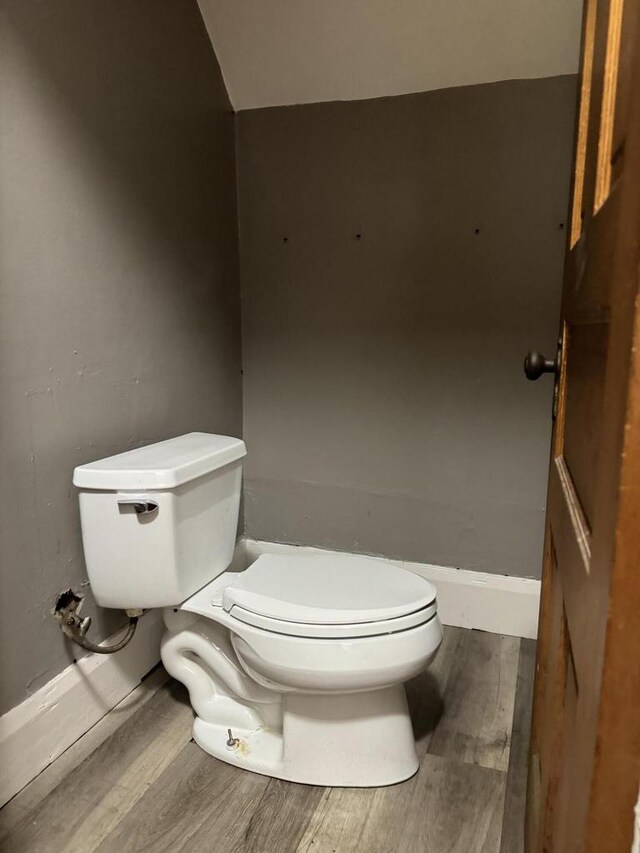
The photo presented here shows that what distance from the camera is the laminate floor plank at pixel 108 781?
1222 mm

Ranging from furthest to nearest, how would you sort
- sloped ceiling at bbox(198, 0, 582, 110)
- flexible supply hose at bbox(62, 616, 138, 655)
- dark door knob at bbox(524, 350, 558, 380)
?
sloped ceiling at bbox(198, 0, 582, 110), flexible supply hose at bbox(62, 616, 138, 655), dark door knob at bbox(524, 350, 558, 380)

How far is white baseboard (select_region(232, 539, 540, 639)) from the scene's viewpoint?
198cm

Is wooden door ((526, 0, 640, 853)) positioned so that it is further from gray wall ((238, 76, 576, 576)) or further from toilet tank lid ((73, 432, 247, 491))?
gray wall ((238, 76, 576, 576))

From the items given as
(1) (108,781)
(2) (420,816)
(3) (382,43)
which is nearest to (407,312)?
(3) (382,43)

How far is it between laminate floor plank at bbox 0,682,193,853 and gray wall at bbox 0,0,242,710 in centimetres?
23

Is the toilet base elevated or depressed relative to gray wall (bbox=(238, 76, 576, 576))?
depressed

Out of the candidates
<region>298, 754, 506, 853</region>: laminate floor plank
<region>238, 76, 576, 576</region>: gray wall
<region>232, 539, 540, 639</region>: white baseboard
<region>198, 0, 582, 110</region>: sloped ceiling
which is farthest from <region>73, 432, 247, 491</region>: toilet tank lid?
<region>198, 0, 582, 110</region>: sloped ceiling

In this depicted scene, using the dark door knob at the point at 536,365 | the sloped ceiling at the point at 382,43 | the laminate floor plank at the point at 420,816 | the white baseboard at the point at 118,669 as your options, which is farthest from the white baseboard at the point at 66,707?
the sloped ceiling at the point at 382,43

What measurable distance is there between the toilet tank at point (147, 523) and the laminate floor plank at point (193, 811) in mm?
379

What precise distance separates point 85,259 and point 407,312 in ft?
3.23

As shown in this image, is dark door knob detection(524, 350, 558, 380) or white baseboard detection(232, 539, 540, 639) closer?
dark door knob detection(524, 350, 558, 380)

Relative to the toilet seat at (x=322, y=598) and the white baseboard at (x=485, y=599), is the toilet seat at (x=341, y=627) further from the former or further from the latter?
the white baseboard at (x=485, y=599)

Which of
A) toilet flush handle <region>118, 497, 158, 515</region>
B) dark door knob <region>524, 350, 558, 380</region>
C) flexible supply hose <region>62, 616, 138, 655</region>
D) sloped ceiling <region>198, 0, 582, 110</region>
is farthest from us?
sloped ceiling <region>198, 0, 582, 110</region>

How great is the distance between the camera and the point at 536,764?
1.00 metres
